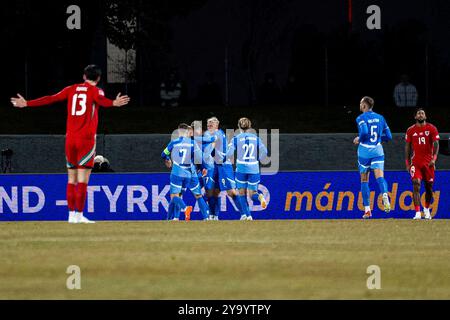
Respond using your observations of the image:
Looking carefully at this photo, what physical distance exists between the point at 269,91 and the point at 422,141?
1462 centimetres

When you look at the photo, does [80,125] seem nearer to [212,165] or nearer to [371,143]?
[371,143]

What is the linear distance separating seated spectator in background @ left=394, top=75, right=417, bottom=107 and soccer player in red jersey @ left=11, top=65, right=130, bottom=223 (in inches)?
794

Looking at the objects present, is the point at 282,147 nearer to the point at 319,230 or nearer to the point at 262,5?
the point at 262,5

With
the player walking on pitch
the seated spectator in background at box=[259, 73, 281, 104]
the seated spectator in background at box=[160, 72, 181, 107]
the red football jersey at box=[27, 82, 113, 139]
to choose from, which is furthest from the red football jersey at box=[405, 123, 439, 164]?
the seated spectator in background at box=[160, 72, 181, 107]

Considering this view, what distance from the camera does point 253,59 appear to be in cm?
3334

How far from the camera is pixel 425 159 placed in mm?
19328

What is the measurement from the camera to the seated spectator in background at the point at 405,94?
32531 millimetres

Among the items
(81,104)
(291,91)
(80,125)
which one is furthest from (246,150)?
(291,91)

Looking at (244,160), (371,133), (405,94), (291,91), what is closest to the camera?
(371,133)

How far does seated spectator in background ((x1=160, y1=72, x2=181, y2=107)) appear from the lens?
3334cm

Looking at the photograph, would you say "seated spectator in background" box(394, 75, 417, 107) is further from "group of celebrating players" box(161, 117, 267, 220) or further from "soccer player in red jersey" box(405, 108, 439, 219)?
"soccer player in red jersey" box(405, 108, 439, 219)

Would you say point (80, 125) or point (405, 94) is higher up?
point (405, 94)

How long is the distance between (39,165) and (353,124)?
8745 millimetres
